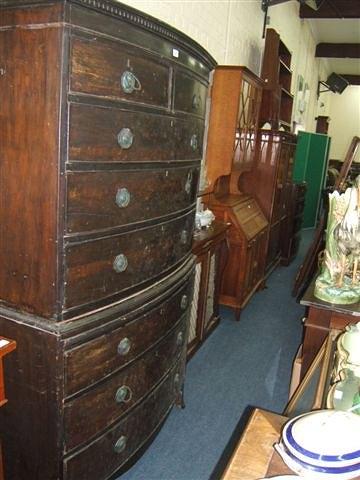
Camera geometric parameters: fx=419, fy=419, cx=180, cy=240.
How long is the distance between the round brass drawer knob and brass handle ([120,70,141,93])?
0.87 m

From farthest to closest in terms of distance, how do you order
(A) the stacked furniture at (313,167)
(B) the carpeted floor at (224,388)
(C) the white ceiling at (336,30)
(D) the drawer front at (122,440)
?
(A) the stacked furniture at (313,167)
(C) the white ceiling at (336,30)
(B) the carpeted floor at (224,388)
(D) the drawer front at (122,440)

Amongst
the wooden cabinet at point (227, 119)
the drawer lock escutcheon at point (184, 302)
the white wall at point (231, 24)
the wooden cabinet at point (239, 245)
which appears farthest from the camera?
the wooden cabinet at point (239, 245)

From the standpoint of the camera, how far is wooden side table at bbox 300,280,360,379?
72.5 inches

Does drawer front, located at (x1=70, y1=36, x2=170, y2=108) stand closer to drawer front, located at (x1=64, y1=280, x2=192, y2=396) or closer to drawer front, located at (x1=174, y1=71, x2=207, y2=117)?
drawer front, located at (x1=174, y1=71, x2=207, y2=117)

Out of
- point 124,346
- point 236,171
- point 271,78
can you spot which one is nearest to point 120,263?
point 124,346

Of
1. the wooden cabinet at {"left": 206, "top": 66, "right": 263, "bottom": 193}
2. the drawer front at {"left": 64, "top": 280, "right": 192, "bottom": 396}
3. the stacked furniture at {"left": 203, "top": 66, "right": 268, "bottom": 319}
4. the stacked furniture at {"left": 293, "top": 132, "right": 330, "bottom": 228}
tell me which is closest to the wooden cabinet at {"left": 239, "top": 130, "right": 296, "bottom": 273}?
the stacked furniture at {"left": 203, "top": 66, "right": 268, "bottom": 319}

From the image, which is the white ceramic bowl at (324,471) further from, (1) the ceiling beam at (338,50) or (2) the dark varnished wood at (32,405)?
(1) the ceiling beam at (338,50)

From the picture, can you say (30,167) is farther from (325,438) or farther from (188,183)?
(325,438)

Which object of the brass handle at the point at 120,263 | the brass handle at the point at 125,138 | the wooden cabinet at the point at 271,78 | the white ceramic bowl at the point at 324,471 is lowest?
the white ceramic bowl at the point at 324,471

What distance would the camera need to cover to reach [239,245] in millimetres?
3656

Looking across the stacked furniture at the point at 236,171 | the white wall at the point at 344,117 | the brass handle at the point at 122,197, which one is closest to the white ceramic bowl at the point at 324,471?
the brass handle at the point at 122,197

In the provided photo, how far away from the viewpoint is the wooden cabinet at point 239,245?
359 centimetres

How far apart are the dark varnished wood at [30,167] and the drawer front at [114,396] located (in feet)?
1.29

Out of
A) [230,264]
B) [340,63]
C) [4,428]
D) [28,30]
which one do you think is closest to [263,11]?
[230,264]
